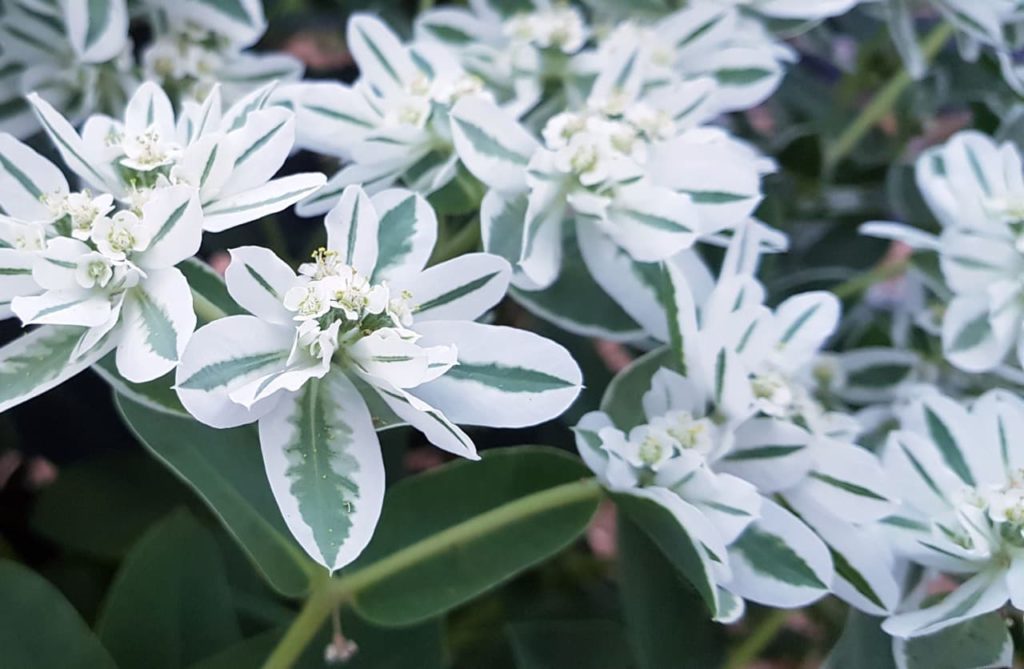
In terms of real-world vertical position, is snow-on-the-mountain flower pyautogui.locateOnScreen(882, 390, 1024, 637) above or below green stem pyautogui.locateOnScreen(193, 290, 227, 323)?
below

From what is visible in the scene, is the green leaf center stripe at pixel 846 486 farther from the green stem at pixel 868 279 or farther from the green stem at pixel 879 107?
the green stem at pixel 879 107

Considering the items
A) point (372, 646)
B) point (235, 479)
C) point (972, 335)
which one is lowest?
point (372, 646)

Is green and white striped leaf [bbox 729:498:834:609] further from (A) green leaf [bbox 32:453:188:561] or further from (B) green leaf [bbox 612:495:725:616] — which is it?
(A) green leaf [bbox 32:453:188:561]

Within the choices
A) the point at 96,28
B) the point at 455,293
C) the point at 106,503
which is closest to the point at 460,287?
the point at 455,293

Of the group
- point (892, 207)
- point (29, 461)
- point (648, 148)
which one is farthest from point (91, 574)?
point (892, 207)

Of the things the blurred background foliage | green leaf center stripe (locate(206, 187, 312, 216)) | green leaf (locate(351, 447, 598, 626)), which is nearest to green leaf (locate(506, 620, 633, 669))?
the blurred background foliage

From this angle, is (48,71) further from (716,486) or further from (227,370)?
(716,486)
